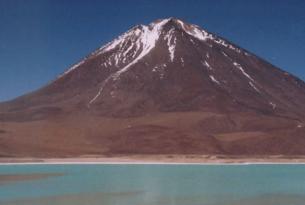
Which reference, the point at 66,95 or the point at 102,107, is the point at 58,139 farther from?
the point at 66,95
